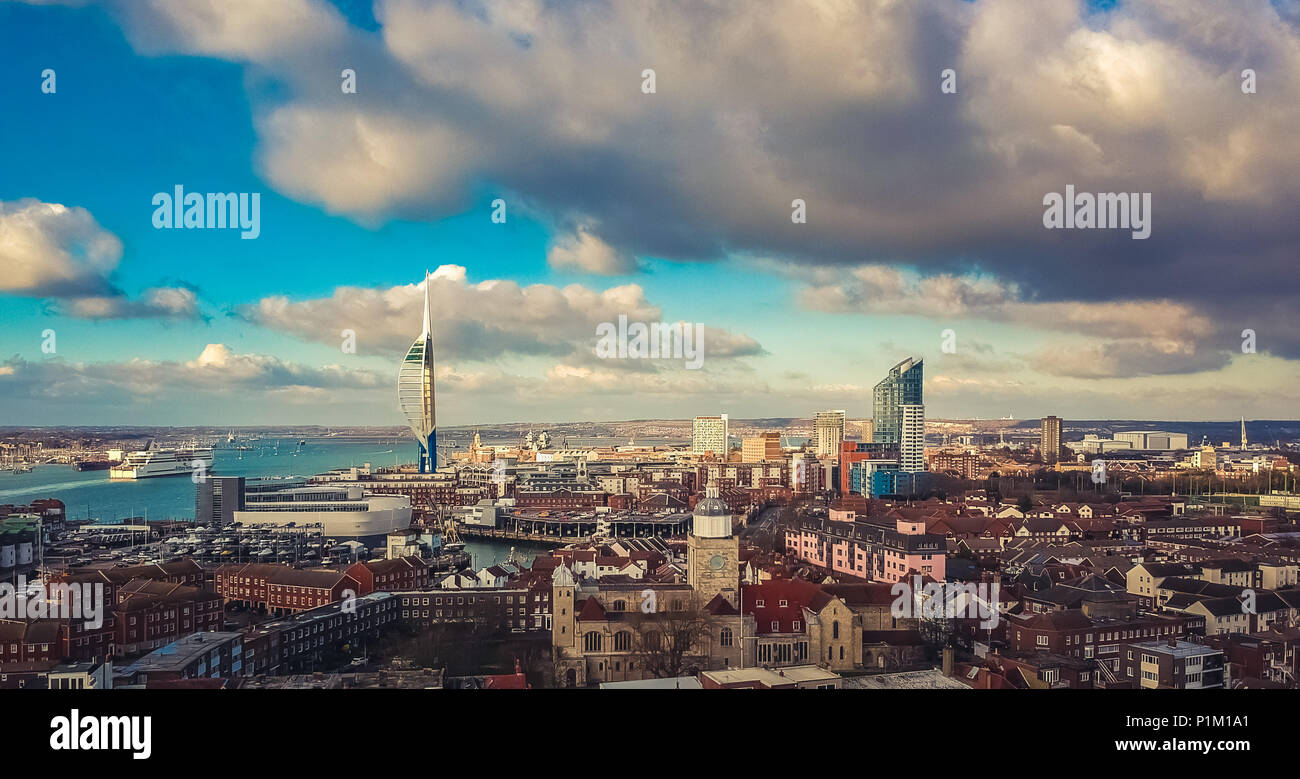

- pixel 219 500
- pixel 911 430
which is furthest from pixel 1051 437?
pixel 219 500

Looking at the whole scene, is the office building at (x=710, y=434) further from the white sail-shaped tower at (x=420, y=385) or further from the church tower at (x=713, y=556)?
the church tower at (x=713, y=556)

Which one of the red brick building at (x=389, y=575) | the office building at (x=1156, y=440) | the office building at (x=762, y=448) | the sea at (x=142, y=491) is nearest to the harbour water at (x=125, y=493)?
the sea at (x=142, y=491)

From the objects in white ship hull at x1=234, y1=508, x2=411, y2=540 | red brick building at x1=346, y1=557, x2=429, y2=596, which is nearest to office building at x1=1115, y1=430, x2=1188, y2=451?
white ship hull at x1=234, y1=508, x2=411, y2=540

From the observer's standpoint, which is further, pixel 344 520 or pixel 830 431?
pixel 830 431

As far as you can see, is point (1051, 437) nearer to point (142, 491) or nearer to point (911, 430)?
point (911, 430)
